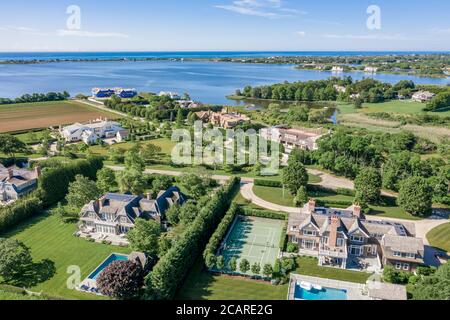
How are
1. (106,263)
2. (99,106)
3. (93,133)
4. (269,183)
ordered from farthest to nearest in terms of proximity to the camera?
(99,106) < (93,133) < (269,183) < (106,263)

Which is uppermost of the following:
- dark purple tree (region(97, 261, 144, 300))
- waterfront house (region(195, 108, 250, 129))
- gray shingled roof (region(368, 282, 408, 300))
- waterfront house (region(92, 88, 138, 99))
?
waterfront house (region(92, 88, 138, 99))

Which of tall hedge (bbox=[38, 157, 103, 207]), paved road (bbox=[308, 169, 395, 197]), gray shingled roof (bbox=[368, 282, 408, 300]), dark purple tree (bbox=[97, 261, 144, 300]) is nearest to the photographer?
dark purple tree (bbox=[97, 261, 144, 300])

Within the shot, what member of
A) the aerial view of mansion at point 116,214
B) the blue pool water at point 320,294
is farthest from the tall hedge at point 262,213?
the blue pool water at point 320,294

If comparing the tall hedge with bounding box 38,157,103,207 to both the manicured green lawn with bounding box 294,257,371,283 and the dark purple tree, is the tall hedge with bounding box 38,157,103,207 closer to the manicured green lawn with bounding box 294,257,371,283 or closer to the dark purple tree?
the dark purple tree

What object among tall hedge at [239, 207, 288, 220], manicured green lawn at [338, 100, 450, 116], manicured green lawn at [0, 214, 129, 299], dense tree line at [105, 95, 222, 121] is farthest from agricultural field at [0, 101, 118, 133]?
manicured green lawn at [338, 100, 450, 116]

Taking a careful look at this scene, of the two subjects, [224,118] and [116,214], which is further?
[224,118]

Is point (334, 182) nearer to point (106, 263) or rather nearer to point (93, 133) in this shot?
point (106, 263)

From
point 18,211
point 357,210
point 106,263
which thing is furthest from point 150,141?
point 357,210
